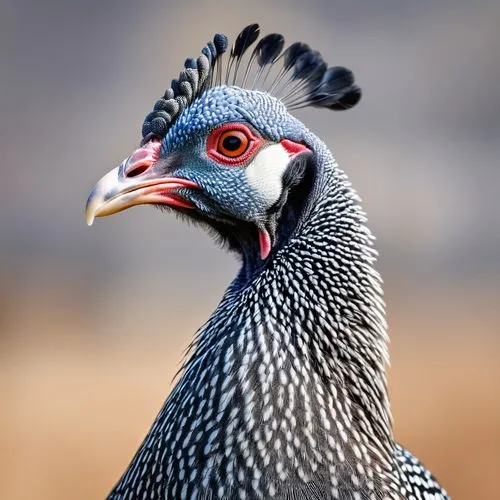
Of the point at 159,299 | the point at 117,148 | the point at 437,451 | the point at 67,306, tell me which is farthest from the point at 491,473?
the point at 117,148

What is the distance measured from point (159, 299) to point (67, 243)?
0.89 metres

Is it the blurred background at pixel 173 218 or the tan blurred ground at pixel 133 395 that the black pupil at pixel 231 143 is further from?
the blurred background at pixel 173 218

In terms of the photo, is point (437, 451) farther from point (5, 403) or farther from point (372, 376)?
point (372, 376)

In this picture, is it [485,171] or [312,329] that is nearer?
[312,329]

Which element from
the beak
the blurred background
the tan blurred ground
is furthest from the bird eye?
the blurred background

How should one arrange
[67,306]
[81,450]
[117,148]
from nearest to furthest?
[81,450] → [67,306] → [117,148]

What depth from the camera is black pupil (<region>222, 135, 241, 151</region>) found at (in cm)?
258

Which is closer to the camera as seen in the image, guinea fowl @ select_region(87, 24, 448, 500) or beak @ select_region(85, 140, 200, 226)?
guinea fowl @ select_region(87, 24, 448, 500)

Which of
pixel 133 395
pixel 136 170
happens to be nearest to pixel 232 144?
pixel 136 170

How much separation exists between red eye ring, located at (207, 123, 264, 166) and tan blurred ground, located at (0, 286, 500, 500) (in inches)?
128

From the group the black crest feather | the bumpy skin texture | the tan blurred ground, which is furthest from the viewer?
the tan blurred ground

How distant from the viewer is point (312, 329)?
2.49 m

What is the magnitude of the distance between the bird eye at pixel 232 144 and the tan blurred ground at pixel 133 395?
3262 millimetres

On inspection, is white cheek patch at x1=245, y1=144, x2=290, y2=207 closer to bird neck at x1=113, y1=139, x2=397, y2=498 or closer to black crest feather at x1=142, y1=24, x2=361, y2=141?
bird neck at x1=113, y1=139, x2=397, y2=498
